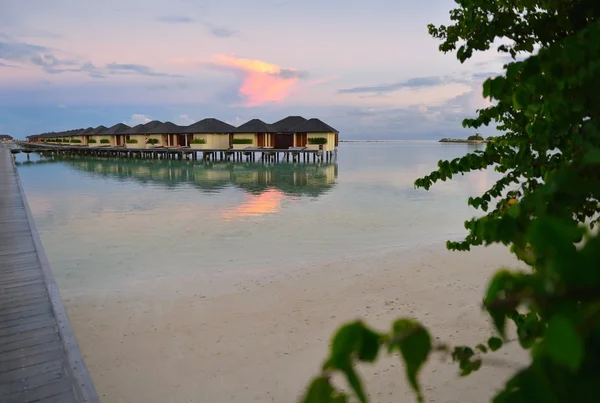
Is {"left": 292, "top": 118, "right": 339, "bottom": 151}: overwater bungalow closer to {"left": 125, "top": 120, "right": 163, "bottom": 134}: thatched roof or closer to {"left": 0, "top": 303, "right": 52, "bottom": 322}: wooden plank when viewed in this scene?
{"left": 125, "top": 120, "right": 163, "bottom": 134}: thatched roof

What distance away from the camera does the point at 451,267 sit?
33.2 feet

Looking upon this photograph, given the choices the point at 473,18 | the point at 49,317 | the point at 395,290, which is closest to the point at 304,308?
the point at 395,290

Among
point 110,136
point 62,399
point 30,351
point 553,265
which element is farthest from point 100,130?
point 553,265

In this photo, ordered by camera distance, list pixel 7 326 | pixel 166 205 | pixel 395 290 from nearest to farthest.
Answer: pixel 7 326, pixel 395 290, pixel 166 205

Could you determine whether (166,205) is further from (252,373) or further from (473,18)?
(473,18)

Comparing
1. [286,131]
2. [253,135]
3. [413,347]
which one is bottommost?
[413,347]

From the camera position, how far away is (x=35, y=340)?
15.0 feet

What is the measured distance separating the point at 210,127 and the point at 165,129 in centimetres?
825

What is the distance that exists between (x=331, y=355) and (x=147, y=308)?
26.1 ft

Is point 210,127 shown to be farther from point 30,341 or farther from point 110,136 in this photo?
point 30,341

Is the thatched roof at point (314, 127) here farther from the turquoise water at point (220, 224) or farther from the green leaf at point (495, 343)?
the green leaf at point (495, 343)

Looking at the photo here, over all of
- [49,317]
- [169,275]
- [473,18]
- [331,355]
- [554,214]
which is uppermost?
[473,18]

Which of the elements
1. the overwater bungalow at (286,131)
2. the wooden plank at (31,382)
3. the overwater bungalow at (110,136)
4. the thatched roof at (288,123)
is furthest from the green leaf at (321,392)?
the overwater bungalow at (110,136)

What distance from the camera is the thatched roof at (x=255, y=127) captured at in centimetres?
4767
